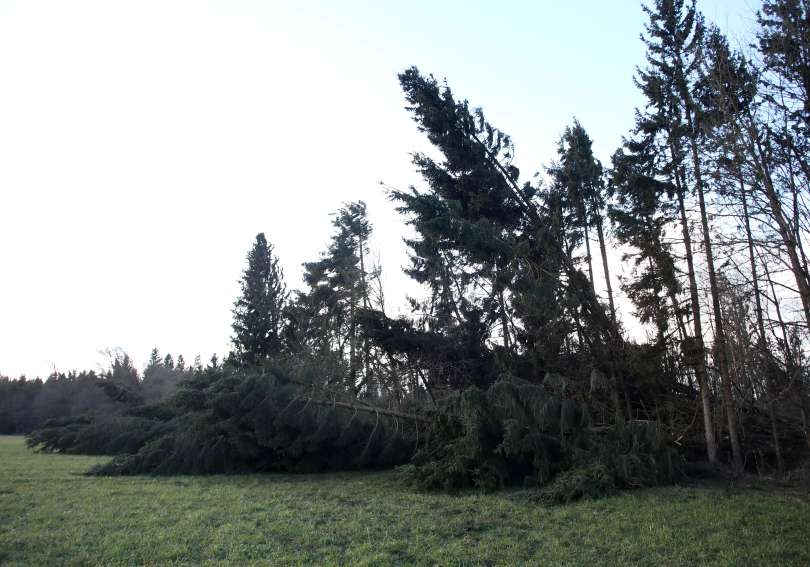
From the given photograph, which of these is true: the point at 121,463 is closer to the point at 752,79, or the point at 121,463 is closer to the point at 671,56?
the point at 752,79

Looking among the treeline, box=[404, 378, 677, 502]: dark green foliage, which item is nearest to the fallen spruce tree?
box=[404, 378, 677, 502]: dark green foliage

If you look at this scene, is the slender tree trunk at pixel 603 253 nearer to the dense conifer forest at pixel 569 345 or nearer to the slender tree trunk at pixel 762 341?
the dense conifer forest at pixel 569 345

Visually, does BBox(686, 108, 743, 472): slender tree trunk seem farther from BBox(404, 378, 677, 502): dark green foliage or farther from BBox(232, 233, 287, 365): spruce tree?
BBox(232, 233, 287, 365): spruce tree

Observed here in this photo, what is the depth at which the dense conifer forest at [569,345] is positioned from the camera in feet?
25.4

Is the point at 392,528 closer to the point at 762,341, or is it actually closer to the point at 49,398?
the point at 762,341

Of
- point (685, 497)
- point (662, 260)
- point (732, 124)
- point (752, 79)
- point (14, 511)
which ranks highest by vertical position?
point (752, 79)

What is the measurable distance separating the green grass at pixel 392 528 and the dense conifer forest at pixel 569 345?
1.35 meters

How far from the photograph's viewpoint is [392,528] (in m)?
7.01

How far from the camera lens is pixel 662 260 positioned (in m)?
11.4

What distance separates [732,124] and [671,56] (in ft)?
20.7

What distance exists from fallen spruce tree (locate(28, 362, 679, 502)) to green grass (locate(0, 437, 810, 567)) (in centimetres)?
69

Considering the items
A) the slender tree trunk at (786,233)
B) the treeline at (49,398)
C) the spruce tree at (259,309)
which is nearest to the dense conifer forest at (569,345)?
the slender tree trunk at (786,233)

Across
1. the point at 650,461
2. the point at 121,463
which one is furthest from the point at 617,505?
the point at 121,463

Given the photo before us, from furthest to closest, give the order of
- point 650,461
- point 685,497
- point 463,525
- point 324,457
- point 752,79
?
point 324,457
point 650,461
point 685,497
point 752,79
point 463,525
